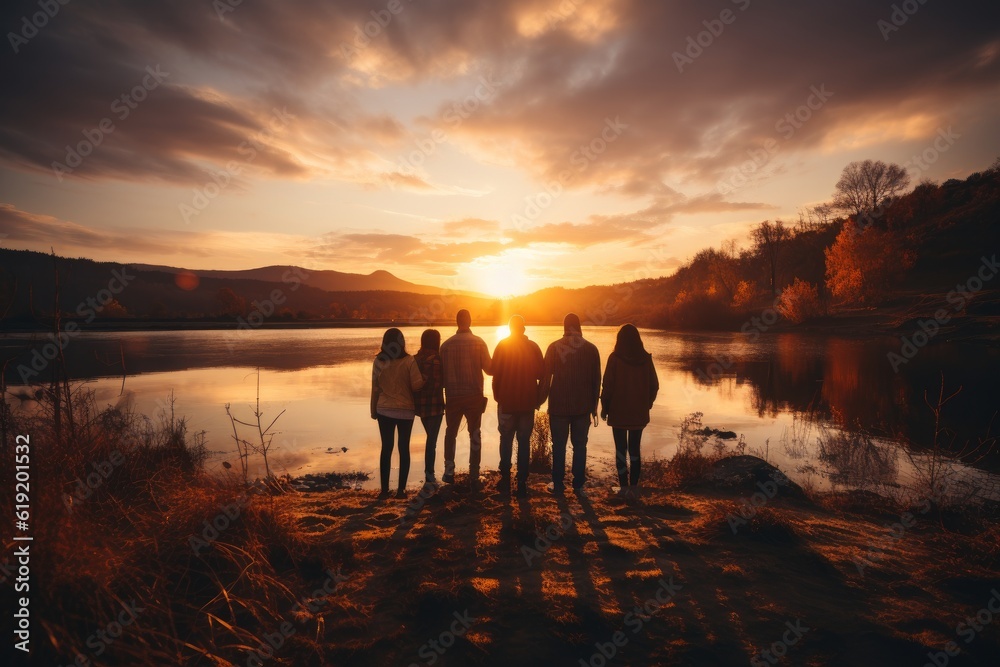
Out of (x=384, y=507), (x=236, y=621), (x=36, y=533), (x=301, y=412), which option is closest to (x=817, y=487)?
(x=384, y=507)

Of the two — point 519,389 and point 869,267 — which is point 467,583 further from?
point 869,267

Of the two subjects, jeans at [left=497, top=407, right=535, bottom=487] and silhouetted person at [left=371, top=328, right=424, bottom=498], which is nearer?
silhouetted person at [left=371, top=328, right=424, bottom=498]

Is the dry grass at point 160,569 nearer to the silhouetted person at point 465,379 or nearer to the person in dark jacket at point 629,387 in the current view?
the silhouetted person at point 465,379

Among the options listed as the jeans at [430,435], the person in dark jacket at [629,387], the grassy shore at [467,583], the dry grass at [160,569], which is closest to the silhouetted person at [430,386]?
the jeans at [430,435]

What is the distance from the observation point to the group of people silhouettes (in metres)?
7.08

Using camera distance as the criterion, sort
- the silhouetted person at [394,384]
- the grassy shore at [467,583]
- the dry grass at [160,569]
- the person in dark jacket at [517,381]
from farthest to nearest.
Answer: the person in dark jacket at [517,381] → the silhouetted person at [394,384] → the grassy shore at [467,583] → the dry grass at [160,569]

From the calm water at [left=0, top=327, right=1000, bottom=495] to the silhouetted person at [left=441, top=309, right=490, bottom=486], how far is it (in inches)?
130

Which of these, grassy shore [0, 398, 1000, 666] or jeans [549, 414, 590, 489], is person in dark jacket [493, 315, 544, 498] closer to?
jeans [549, 414, 590, 489]

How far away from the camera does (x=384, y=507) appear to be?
23.2 ft

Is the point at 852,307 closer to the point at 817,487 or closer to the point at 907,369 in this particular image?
the point at 907,369

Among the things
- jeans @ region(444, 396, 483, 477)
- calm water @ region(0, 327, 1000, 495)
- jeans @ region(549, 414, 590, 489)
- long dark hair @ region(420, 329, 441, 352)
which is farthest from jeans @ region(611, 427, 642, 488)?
calm water @ region(0, 327, 1000, 495)

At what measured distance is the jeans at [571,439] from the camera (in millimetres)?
7258

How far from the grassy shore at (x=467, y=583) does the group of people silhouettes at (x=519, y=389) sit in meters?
1.15

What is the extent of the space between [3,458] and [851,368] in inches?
1336
